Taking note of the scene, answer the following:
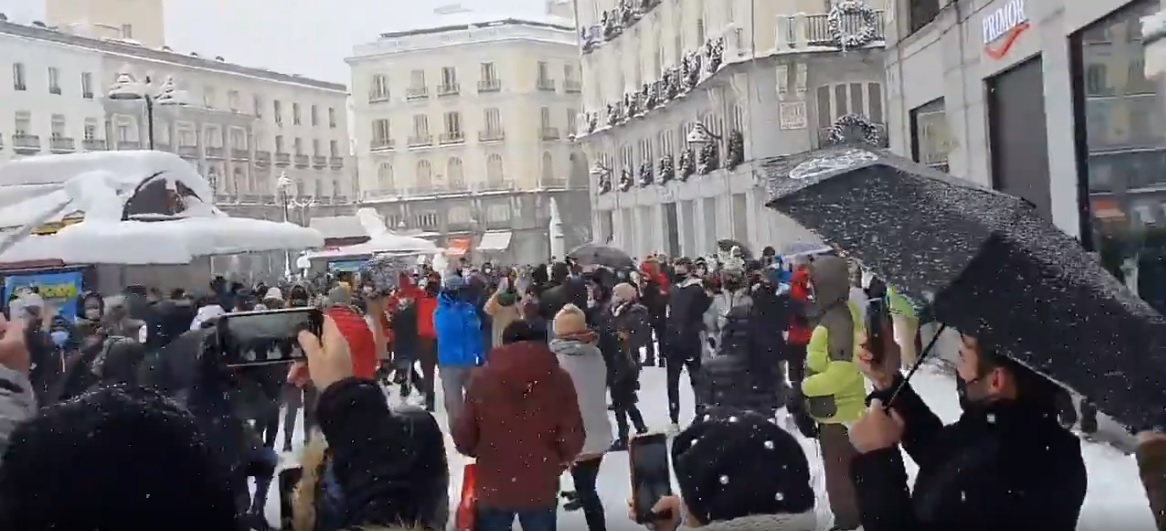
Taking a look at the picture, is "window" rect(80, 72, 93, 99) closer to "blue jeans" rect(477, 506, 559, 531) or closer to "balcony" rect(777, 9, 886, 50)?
"balcony" rect(777, 9, 886, 50)

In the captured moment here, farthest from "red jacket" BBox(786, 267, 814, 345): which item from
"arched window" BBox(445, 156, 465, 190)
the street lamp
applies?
"arched window" BBox(445, 156, 465, 190)

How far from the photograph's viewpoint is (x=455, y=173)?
230 ft

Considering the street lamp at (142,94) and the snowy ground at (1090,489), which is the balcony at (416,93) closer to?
the street lamp at (142,94)

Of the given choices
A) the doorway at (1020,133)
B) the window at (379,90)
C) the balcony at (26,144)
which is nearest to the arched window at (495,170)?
the window at (379,90)

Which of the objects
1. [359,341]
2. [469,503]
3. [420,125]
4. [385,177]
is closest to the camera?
[469,503]

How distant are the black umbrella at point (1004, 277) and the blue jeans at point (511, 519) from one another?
2319mm

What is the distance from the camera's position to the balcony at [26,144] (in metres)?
49.7

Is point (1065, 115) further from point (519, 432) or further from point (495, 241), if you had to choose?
point (495, 241)

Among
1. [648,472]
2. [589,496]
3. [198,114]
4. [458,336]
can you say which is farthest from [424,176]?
[648,472]

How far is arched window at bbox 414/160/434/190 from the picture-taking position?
70.8m

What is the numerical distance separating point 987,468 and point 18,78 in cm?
5279

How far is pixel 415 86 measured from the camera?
7044 centimetres

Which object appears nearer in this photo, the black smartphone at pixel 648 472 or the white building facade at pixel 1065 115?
the black smartphone at pixel 648 472

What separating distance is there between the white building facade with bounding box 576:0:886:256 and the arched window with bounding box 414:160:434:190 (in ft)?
83.1
